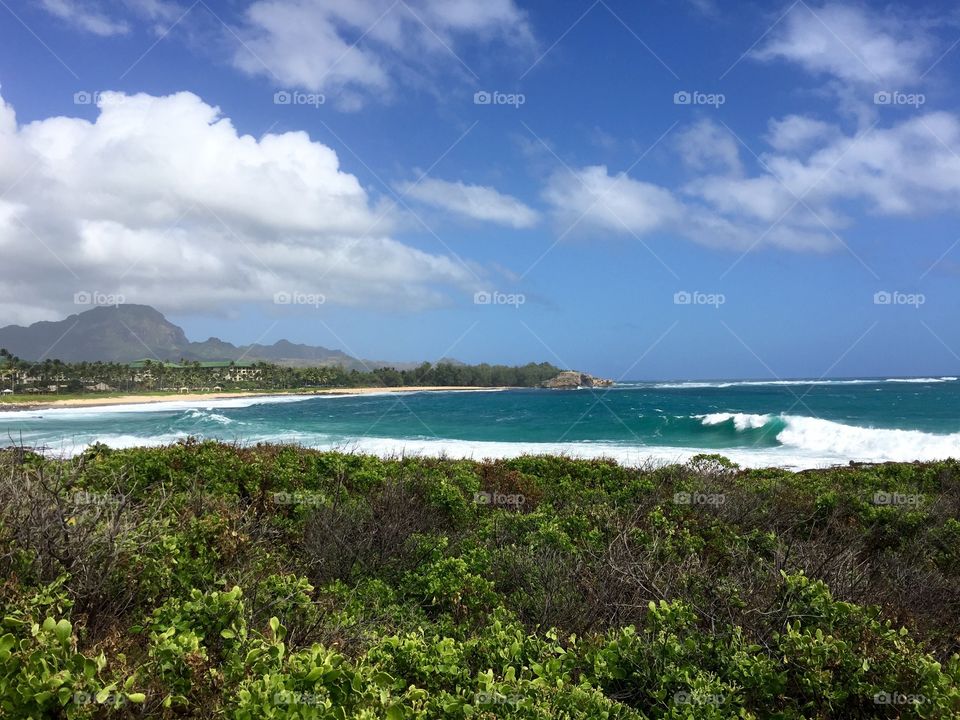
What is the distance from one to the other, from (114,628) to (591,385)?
144254 millimetres

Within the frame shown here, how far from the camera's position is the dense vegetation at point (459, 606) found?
99.9 inches

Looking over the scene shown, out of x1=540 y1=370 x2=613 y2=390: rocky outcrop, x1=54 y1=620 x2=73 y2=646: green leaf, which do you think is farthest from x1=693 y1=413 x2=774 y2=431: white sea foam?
x1=540 y1=370 x2=613 y2=390: rocky outcrop

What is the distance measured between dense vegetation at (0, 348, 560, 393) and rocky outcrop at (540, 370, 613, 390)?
6.56 m

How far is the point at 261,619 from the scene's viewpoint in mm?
3643

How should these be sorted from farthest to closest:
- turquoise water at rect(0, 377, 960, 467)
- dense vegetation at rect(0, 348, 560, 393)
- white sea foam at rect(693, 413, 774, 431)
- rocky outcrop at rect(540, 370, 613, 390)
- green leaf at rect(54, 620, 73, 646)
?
1. rocky outcrop at rect(540, 370, 613, 390)
2. dense vegetation at rect(0, 348, 560, 393)
3. white sea foam at rect(693, 413, 774, 431)
4. turquoise water at rect(0, 377, 960, 467)
5. green leaf at rect(54, 620, 73, 646)

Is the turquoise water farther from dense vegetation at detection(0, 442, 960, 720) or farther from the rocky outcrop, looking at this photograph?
the rocky outcrop

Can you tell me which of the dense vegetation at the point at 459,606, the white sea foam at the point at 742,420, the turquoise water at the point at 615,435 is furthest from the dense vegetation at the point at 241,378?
the dense vegetation at the point at 459,606

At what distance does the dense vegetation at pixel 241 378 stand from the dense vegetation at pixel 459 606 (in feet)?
382

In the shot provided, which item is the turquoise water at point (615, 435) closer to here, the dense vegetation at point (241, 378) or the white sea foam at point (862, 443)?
the white sea foam at point (862, 443)

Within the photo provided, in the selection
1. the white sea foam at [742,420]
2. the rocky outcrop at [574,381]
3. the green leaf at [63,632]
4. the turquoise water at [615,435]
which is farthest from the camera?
the rocky outcrop at [574,381]

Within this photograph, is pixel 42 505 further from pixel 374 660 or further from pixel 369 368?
pixel 369 368

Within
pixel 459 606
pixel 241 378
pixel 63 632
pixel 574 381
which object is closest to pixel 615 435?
pixel 459 606

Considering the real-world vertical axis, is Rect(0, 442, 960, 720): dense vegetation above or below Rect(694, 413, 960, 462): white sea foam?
above

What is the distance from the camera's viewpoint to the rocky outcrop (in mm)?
143000
